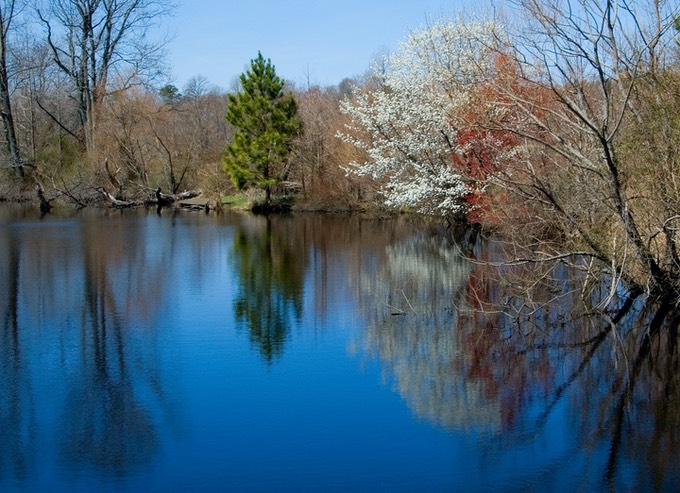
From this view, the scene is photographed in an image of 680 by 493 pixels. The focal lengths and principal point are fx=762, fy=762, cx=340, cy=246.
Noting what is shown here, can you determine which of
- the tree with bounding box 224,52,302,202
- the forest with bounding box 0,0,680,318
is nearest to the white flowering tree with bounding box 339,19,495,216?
the forest with bounding box 0,0,680,318

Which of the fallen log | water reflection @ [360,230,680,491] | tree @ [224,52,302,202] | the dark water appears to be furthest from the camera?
the fallen log

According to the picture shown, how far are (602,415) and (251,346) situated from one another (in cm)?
437

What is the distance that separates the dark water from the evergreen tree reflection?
0.07m

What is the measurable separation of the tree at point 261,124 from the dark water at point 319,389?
20.1 meters

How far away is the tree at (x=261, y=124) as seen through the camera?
34219mm

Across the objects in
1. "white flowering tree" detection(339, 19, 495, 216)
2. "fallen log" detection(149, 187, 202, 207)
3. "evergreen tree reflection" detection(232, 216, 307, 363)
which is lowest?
"evergreen tree reflection" detection(232, 216, 307, 363)

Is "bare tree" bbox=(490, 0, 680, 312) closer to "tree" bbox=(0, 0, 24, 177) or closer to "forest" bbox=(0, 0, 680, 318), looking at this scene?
"forest" bbox=(0, 0, 680, 318)

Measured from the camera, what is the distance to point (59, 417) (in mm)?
7012

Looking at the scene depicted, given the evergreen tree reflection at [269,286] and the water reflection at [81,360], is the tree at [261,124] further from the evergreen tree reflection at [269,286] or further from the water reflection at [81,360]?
the water reflection at [81,360]

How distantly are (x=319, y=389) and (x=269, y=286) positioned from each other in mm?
6056

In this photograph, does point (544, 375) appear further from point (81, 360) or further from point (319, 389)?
point (81, 360)

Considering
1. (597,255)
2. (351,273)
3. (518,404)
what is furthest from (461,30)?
(518,404)

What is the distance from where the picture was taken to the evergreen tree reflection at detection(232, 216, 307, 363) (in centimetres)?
1027

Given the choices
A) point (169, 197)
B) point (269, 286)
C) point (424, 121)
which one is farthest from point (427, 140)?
point (169, 197)
